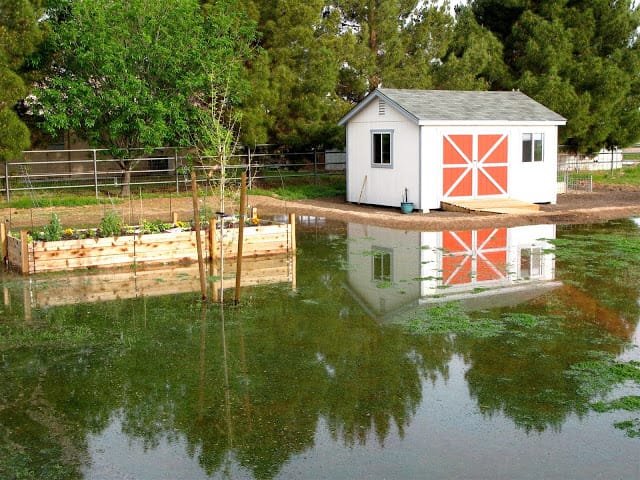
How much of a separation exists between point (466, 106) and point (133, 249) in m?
13.3

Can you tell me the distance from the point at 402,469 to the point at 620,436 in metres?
2.06

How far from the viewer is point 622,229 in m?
20.3

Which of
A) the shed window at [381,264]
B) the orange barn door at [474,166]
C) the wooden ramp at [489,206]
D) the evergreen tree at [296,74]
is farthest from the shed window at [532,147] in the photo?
the shed window at [381,264]

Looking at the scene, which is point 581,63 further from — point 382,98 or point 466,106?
point 382,98

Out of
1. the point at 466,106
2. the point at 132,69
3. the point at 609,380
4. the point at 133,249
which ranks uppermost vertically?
the point at 132,69

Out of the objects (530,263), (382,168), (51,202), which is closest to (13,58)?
(51,202)

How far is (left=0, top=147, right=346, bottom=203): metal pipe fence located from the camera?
26859 millimetres

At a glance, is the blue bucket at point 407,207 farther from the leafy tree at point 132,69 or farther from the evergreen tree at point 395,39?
the evergreen tree at point 395,39

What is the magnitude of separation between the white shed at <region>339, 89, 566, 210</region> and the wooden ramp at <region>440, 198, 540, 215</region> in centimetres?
30

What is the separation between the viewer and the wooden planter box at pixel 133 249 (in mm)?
14555

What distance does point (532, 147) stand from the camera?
25.5 m

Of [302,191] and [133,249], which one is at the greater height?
[302,191]

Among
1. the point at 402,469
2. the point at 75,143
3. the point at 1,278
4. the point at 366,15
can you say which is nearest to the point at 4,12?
the point at 75,143

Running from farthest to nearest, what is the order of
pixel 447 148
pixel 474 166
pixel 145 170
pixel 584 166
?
pixel 584 166, pixel 145 170, pixel 474 166, pixel 447 148
